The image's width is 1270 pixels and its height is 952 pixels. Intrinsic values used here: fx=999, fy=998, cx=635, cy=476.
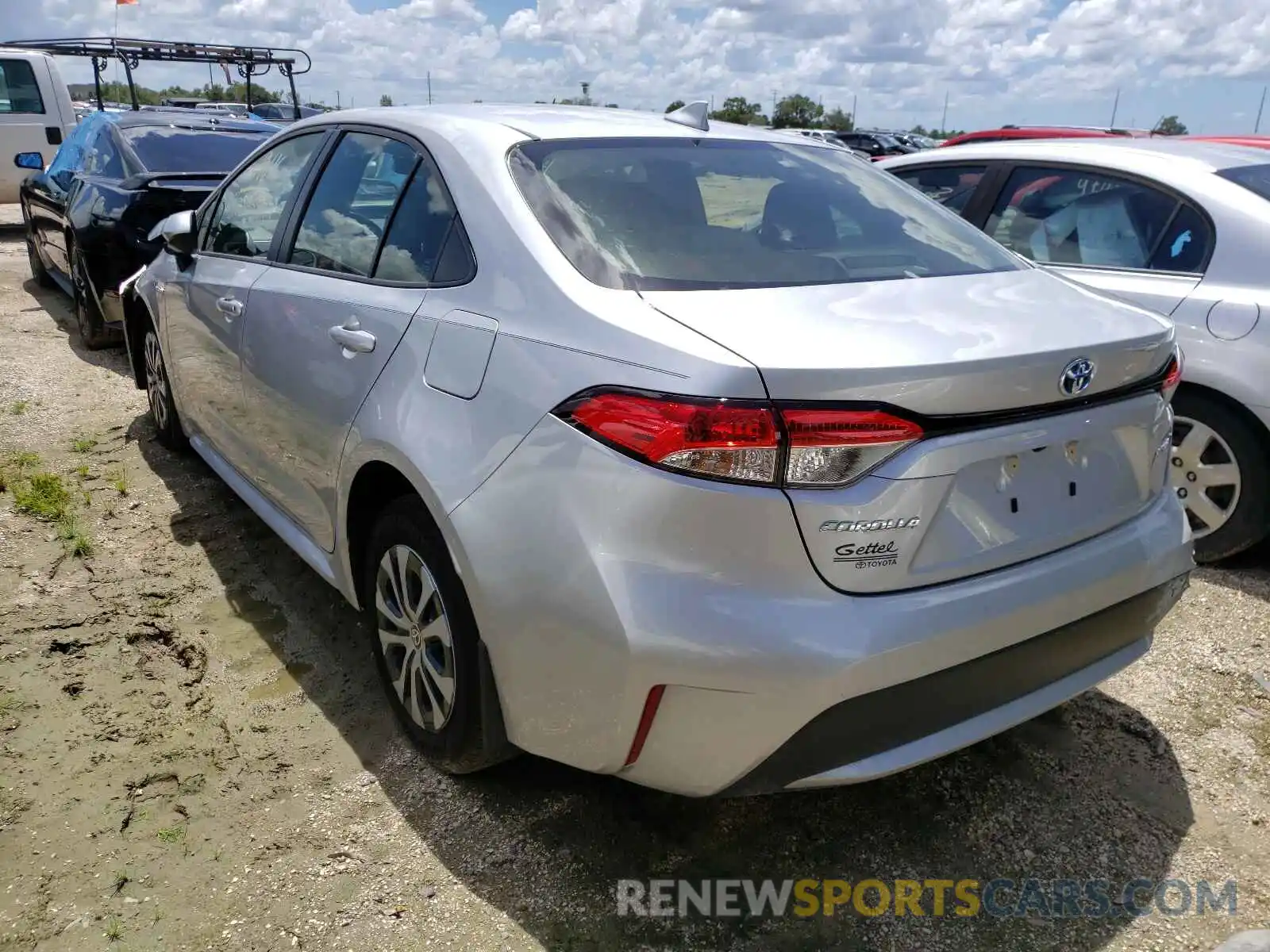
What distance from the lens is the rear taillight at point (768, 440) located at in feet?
5.80

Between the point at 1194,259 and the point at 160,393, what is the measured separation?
4609mm

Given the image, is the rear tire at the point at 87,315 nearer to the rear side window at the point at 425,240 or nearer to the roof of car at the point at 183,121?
the roof of car at the point at 183,121

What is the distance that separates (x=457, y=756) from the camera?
2443 mm

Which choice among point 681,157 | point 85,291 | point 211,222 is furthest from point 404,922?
point 85,291

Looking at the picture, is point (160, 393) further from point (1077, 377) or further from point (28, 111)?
point (28, 111)

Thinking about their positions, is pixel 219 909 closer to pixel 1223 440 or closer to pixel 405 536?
pixel 405 536

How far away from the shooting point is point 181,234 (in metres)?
3.96

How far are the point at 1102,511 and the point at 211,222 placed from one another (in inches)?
136

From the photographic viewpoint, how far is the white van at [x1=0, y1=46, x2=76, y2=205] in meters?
12.2

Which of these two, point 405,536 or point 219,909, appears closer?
point 219,909

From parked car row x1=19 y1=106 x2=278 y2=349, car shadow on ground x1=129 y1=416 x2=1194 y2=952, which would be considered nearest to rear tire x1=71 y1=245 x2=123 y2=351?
parked car row x1=19 y1=106 x2=278 y2=349

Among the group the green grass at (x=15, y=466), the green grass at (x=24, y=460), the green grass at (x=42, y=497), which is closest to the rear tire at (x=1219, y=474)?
the green grass at (x=42, y=497)

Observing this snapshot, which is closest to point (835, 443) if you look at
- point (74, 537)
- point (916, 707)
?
point (916, 707)

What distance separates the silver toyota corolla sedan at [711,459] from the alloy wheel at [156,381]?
7.44ft
